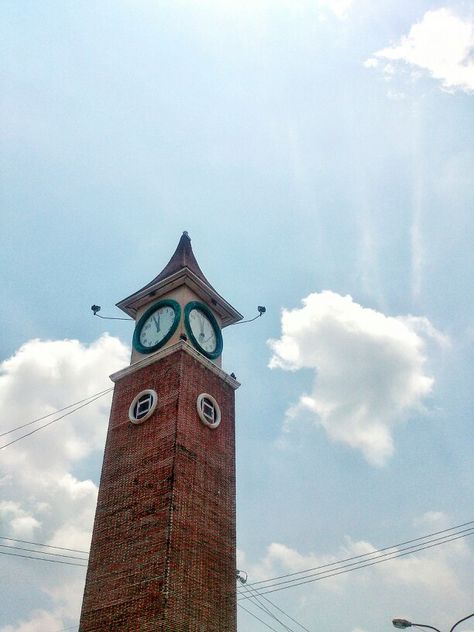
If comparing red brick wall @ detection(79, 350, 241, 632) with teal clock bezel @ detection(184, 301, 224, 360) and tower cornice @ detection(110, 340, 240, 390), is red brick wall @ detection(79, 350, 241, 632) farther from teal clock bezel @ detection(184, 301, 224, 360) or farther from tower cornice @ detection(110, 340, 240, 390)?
teal clock bezel @ detection(184, 301, 224, 360)

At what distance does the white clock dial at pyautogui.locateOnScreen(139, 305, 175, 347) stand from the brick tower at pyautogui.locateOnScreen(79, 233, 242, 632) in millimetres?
52

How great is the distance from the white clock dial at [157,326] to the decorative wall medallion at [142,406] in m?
2.16

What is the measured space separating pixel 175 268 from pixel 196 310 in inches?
86.4

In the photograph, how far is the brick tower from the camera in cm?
1733

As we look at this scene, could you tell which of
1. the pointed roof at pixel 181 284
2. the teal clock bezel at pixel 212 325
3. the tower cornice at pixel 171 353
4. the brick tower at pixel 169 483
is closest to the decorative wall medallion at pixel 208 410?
the brick tower at pixel 169 483

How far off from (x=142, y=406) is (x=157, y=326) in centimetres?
352

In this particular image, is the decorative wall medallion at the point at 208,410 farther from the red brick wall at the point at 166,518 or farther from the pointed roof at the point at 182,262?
the pointed roof at the point at 182,262

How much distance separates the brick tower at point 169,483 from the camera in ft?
56.9

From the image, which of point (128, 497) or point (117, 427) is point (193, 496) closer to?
point (128, 497)

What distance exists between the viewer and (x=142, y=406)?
70.5 ft

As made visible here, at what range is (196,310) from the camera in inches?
949

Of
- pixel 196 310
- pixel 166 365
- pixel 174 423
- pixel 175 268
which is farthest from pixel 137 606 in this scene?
pixel 175 268

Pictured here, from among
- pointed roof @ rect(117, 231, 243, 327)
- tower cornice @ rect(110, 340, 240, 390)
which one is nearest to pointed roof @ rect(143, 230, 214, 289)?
pointed roof @ rect(117, 231, 243, 327)

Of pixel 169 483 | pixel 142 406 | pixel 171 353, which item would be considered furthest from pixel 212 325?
pixel 169 483
